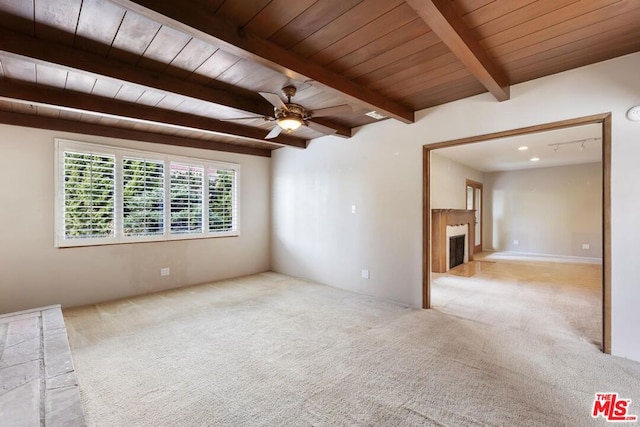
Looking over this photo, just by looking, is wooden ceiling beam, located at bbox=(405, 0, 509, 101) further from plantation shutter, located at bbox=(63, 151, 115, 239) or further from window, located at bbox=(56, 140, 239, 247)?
plantation shutter, located at bbox=(63, 151, 115, 239)

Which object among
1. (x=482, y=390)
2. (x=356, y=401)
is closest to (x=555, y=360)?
(x=482, y=390)

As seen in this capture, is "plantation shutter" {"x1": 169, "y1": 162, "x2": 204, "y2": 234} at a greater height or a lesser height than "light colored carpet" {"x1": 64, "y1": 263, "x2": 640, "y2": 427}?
greater

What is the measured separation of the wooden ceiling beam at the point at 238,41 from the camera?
1.73m

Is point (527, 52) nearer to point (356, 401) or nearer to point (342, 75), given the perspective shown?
point (342, 75)

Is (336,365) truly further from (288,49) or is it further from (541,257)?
(541,257)

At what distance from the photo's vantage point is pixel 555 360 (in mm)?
2535

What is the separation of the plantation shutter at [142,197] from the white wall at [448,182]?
5.05 m

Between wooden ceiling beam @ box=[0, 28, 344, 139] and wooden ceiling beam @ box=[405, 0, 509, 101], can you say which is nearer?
wooden ceiling beam @ box=[405, 0, 509, 101]

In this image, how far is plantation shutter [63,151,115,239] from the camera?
3.99 meters

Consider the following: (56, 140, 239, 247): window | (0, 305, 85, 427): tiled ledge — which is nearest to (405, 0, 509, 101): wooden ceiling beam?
(0, 305, 85, 427): tiled ledge

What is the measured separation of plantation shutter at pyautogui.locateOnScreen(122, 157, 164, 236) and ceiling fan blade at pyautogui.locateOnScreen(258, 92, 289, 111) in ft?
9.49

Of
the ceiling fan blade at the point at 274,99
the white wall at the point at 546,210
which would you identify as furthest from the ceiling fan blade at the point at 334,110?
the white wall at the point at 546,210

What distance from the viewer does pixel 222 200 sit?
18.0 feet

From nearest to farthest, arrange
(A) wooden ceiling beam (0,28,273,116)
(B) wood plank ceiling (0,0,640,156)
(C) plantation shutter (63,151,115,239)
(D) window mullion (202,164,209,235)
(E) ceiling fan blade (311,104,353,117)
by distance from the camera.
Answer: (B) wood plank ceiling (0,0,640,156) < (A) wooden ceiling beam (0,28,273,116) < (E) ceiling fan blade (311,104,353,117) < (C) plantation shutter (63,151,115,239) < (D) window mullion (202,164,209,235)
